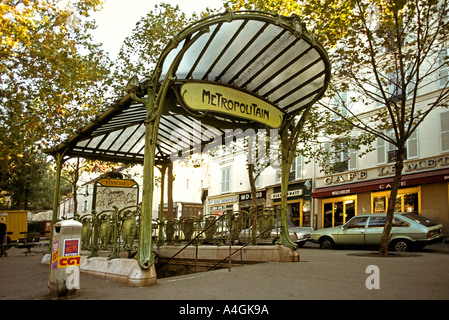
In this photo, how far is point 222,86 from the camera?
7203mm

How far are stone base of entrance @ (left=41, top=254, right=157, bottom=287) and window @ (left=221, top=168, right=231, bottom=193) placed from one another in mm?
25723

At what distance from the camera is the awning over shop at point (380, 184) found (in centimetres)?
1748

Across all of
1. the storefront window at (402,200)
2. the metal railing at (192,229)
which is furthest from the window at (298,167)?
the metal railing at (192,229)

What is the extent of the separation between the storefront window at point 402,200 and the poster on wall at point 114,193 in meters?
15.4

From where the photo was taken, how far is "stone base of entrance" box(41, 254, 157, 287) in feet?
18.6

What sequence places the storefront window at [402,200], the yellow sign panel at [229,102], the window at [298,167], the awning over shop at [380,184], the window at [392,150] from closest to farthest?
the yellow sign panel at [229,102], the awning over shop at [380,184], the storefront window at [402,200], the window at [392,150], the window at [298,167]

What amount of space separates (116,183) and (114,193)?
10.9 inches

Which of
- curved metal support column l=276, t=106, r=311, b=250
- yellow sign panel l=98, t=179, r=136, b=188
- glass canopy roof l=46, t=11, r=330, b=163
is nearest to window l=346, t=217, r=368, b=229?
curved metal support column l=276, t=106, r=311, b=250

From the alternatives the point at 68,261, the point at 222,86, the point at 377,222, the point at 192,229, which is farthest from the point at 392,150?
the point at 68,261

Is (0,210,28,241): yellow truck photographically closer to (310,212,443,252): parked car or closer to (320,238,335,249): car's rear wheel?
(320,238,335,249): car's rear wheel

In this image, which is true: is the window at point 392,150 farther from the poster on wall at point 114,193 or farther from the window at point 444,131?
the poster on wall at point 114,193

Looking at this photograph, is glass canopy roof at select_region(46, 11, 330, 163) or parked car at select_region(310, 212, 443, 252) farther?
parked car at select_region(310, 212, 443, 252)
